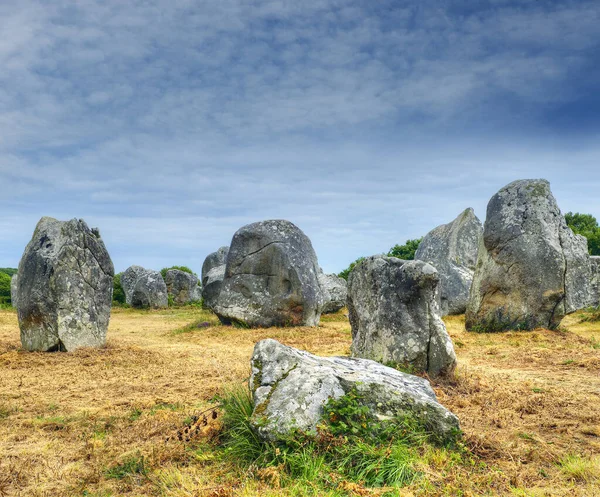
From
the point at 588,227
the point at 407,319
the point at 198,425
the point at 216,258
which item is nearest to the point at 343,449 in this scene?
the point at 198,425

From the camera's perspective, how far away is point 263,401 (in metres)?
5.32

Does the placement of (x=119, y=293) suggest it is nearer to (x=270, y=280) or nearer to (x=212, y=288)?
(x=212, y=288)

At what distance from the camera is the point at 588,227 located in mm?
41906

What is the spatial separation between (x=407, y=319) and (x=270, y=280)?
9621 millimetres

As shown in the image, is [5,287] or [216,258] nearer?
[216,258]

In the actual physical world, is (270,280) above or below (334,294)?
above

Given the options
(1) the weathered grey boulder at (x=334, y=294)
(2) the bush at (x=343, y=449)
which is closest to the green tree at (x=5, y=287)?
(1) the weathered grey boulder at (x=334, y=294)

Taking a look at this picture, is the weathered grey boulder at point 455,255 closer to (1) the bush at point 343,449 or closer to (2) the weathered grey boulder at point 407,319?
(2) the weathered grey boulder at point 407,319

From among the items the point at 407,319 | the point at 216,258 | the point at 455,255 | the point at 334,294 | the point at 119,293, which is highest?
the point at 216,258

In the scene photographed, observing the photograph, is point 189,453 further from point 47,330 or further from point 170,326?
point 170,326

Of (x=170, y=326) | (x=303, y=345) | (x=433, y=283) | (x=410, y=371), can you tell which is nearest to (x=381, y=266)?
(x=433, y=283)

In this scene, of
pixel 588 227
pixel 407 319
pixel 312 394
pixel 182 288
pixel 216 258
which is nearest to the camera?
pixel 312 394

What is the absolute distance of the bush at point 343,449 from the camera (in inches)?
178

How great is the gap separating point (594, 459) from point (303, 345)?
9.09m
